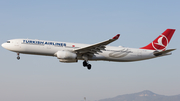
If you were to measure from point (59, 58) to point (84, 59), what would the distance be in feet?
14.6

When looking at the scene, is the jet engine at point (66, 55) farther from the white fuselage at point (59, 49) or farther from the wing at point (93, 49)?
the white fuselage at point (59, 49)

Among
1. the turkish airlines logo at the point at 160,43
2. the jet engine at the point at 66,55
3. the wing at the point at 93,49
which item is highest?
the turkish airlines logo at the point at 160,43

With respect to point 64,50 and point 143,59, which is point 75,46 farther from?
point 143,59

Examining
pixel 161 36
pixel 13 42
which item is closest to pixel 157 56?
pixel 161 36

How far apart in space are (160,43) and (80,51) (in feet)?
50.4

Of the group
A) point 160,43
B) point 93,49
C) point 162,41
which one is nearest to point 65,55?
point 93,49

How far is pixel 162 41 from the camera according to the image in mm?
43688

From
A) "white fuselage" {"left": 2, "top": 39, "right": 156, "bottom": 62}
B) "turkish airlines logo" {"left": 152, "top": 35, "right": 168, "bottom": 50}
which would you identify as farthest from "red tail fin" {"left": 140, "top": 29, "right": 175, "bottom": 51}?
"white fuselage" {"left": 2, "top": 39, "right": 156, "bottom": 62}

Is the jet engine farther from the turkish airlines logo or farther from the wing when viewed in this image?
the turkish airlines logo

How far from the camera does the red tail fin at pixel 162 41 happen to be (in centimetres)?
4278

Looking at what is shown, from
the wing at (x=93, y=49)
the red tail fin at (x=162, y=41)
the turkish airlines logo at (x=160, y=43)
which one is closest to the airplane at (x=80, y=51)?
the wing at (x=93, y=49)

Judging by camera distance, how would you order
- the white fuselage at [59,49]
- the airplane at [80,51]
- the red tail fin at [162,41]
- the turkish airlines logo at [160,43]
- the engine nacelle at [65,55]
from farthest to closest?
the turkish airlines logo at [160,43] < the red tail fin at [162,41] < the white fuselage at [59,49] < the airplane at [80,51] < the engine nacelle at [65,55]

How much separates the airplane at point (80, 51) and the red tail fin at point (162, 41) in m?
1.70

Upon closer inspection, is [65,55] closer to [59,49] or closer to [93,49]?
[59,49]
